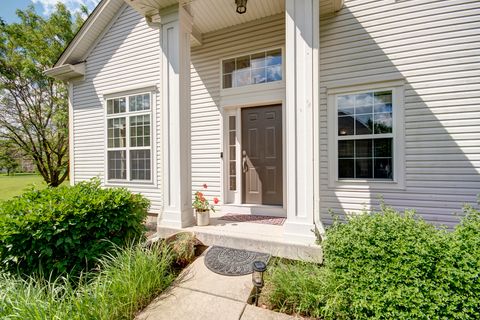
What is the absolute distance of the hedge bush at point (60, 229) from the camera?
2295mm

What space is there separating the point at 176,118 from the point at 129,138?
3.11 m

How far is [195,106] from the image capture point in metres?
4.94

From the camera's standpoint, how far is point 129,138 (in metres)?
5.71

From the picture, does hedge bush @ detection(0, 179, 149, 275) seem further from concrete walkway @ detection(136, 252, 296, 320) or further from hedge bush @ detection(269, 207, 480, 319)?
hedge bush @ detection(269, 207, 480, 319)

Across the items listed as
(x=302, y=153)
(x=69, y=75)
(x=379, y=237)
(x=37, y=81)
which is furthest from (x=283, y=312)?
(x=37, y=81)

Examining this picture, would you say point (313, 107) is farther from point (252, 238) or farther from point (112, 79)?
point (112, 79)

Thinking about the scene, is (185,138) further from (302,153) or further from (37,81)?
(37,81)

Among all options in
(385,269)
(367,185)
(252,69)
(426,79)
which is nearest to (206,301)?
(385,269)

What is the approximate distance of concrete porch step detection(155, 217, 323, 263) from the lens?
2.56m

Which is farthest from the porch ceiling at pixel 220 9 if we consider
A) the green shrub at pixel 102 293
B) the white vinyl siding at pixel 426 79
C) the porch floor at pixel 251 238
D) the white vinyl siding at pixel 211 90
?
the green shrub at pixel 102 293

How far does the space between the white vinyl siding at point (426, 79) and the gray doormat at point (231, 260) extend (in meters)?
2.16

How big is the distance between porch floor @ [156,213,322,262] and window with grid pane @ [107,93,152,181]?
2.88 m

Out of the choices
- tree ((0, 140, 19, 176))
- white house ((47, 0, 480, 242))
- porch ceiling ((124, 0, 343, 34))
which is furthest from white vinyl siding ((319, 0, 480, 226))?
tree ((0, 140, 19, 176))

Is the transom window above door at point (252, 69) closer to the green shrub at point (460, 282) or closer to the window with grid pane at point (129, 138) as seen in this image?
the window with grid pane at point (129, 138)
